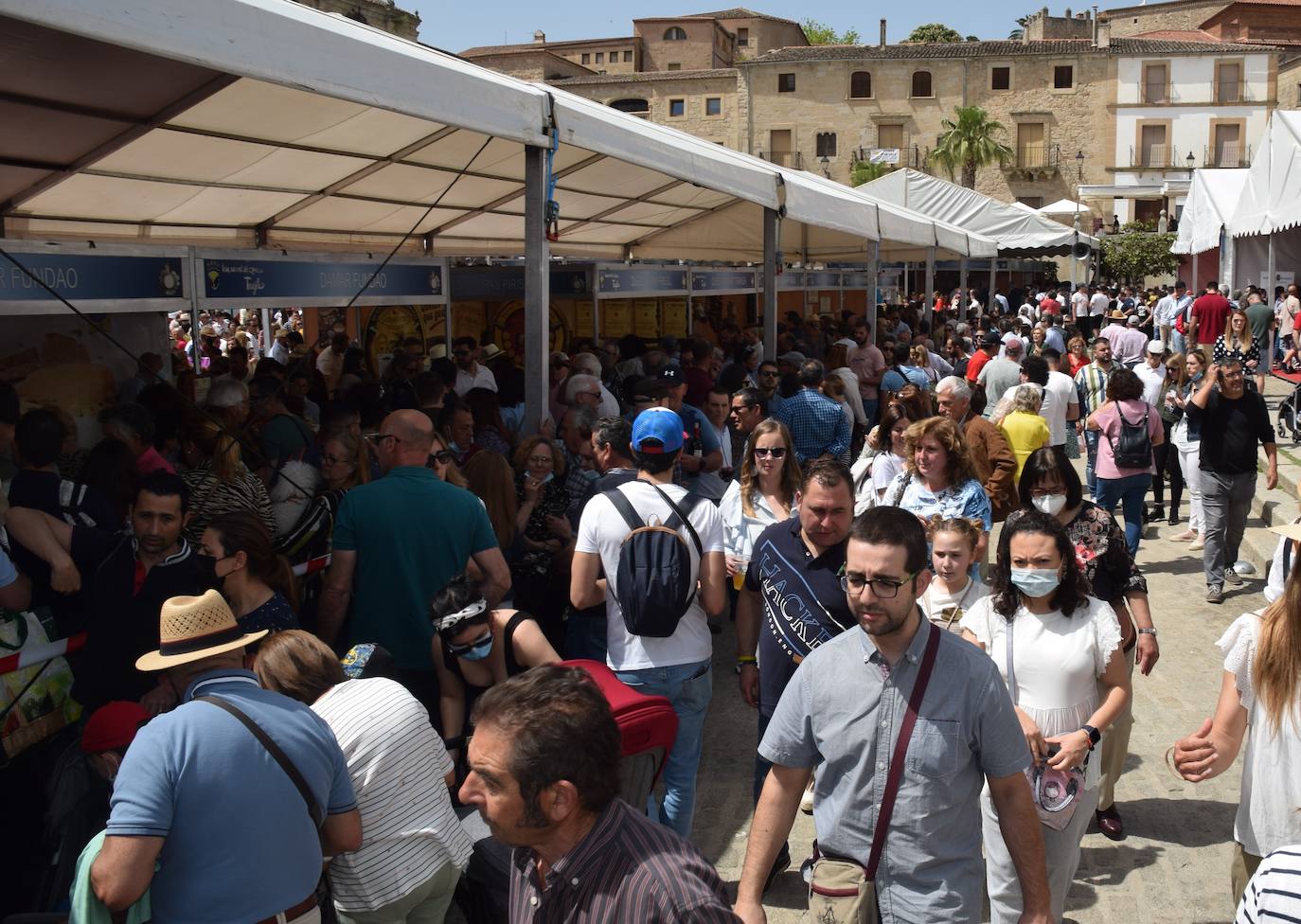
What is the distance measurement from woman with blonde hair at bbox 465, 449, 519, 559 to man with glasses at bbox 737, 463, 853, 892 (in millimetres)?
1686

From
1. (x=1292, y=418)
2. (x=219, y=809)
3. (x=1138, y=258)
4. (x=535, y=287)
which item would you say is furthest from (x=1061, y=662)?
(x=1138, y=258)

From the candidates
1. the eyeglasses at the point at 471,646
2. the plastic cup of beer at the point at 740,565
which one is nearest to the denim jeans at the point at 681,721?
the eyeglasses at the point at 471,646

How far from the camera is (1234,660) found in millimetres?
3027

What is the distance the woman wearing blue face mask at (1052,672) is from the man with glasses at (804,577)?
0.48 metres

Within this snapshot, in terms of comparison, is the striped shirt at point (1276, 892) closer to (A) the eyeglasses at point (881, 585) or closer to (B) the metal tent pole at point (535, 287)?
(A) the eyeglasses at point (881, 585)

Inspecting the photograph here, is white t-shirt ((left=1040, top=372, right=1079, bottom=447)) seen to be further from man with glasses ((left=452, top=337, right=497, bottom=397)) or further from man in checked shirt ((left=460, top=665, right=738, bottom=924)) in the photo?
man in checked shirt ((left=460, top=665, right=738, bottom=924))

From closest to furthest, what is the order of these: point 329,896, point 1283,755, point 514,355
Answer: point 1283,755, point 329,896, point 514,355

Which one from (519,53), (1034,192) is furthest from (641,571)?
(519,53)

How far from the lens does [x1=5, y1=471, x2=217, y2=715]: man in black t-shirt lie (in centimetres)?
384

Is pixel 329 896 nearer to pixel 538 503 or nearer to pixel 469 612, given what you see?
pixel 469 612

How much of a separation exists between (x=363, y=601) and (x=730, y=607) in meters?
4.08

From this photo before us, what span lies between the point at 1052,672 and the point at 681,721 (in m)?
1.32

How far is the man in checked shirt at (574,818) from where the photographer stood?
201 cm

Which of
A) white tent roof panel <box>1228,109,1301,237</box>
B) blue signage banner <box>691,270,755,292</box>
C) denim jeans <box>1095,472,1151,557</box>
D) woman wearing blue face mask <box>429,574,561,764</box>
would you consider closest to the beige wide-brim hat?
woman wearing blue face mask <box>429,574,561,764</box>
